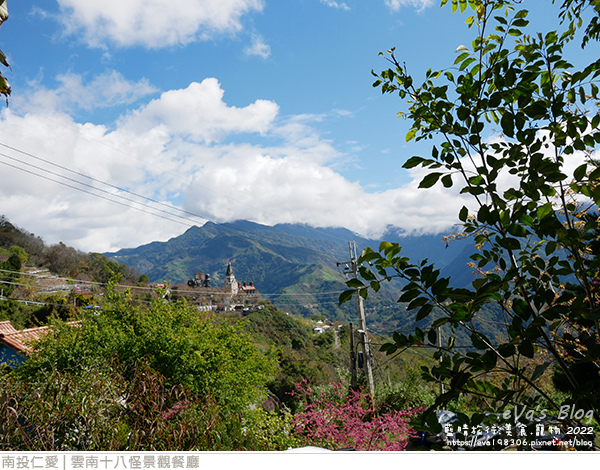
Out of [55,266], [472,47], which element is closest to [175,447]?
[472,47]

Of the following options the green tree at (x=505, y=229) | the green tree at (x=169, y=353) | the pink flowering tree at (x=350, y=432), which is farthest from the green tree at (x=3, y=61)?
the green tree at (x=169, y=353)

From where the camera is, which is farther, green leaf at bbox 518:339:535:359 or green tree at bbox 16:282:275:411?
green tree at bbox 16:282:275:411

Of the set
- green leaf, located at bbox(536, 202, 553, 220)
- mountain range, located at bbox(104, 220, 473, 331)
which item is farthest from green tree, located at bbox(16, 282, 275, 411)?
mountain range, located at bbox(104, 220, 473, 331)

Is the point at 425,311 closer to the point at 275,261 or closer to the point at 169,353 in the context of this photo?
the point at 169,353

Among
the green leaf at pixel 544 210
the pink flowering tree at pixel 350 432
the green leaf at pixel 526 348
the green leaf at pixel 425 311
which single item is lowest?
the pink flowering tree at pixel 350 432

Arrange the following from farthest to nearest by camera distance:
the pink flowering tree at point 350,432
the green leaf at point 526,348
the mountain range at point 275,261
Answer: the mountain range at point 275,261
the pink flowering tree at point 350,432
the green leaf at point 526,348

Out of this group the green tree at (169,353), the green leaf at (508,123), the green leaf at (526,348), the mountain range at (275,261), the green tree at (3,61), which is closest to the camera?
the green leaf at (526,348)

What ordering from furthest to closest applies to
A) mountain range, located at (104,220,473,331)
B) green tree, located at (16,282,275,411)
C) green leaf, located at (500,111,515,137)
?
mountain range, located at (104,220,473,331) → green tree, located at (16,282,275,411) → green leaf, located at (500,111,515,137)

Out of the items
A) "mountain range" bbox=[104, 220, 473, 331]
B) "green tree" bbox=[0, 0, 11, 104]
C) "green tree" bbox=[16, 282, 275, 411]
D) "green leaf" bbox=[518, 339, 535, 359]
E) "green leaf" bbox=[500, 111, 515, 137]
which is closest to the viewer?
"green leaf" bbox=[518, 339, 535, 359]

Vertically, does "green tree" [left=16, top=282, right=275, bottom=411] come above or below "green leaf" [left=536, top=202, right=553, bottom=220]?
below

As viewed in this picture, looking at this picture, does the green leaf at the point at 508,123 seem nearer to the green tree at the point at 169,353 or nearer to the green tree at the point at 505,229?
the green tree at the point at 505,229

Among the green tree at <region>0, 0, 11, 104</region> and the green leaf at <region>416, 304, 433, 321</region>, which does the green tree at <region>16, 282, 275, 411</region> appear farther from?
the green leaf at <region>416, 304, 433, 321</region>

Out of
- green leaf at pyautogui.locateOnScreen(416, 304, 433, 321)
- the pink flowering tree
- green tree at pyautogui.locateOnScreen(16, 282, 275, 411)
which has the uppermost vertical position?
green leaf at pyautogui.locateOnScreen(416, 304, 433, 321)

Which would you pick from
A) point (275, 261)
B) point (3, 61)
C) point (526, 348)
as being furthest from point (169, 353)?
point (275, 261)
